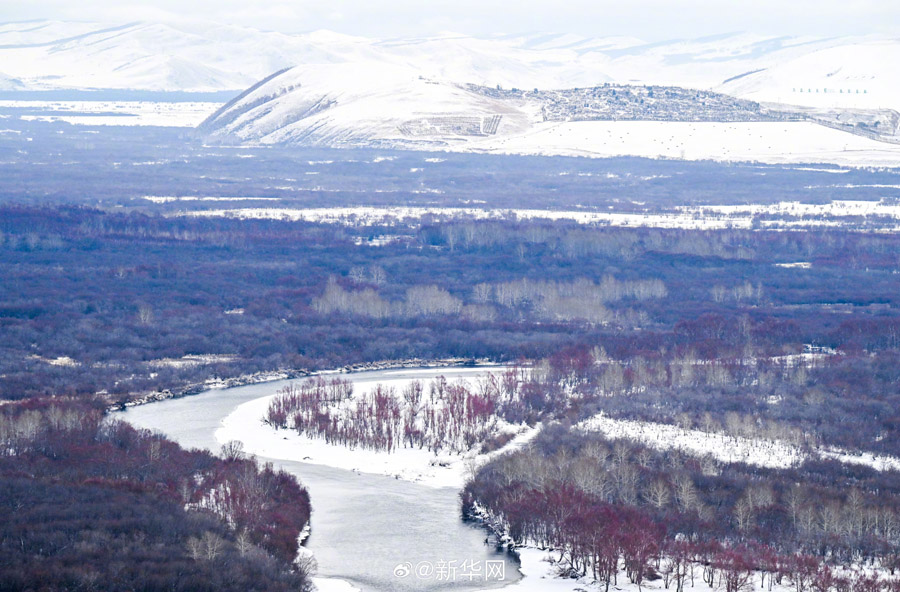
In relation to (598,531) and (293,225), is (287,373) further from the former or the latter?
(293,225)

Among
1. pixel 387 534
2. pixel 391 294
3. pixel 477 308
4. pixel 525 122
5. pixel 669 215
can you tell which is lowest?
pixel 387 534

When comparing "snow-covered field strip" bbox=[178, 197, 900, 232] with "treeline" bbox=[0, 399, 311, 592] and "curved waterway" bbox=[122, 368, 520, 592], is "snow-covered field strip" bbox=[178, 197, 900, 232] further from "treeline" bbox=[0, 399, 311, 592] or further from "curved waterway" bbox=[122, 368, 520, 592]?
"treeline" bbox=[0, 399, 311, 592]

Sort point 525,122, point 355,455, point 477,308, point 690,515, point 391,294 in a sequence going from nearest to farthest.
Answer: point 690,515
point 355,455
point 477,308
point 391,294
point 525,122

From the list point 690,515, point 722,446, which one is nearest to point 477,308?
point 722,446

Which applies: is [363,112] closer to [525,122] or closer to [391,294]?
[525,122]

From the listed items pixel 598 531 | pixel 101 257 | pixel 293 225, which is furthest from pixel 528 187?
Answer: pixel 598 531

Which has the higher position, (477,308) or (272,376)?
(477,308)
